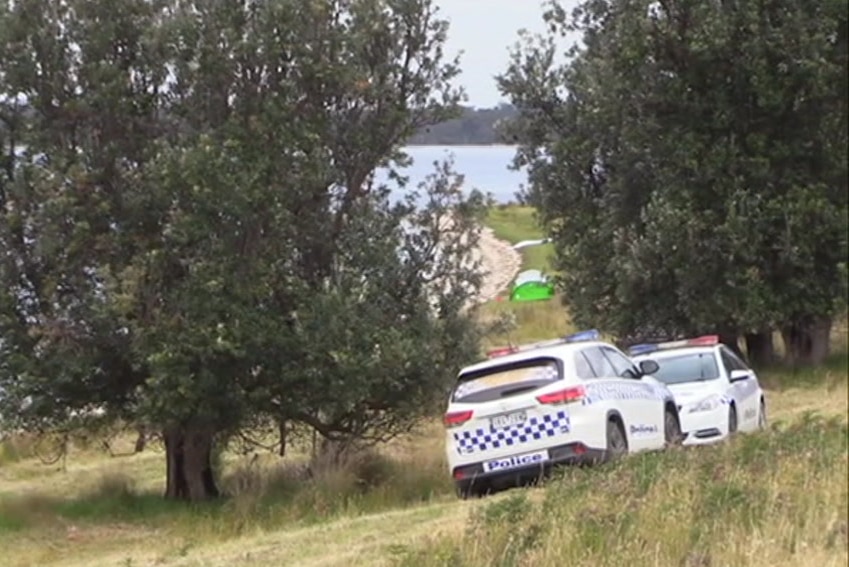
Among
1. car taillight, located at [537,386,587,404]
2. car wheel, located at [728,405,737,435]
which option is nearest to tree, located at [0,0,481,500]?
car wheel, located at [728,405,737,435]

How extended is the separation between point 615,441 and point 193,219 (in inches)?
258

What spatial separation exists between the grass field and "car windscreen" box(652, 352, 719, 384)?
884mm

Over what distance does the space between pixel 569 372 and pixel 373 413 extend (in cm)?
693

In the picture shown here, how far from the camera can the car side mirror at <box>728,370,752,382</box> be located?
17.3m

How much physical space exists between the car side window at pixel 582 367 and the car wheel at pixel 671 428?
1.57 m

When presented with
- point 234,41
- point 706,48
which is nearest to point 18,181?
point 234,41

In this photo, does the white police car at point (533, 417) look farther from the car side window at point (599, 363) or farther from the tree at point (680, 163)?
the tree at point (680, 163)

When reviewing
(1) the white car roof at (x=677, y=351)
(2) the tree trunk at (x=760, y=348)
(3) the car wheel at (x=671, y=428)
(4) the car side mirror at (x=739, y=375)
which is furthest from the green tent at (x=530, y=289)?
(3) the car wheel at (x=671, y=428)

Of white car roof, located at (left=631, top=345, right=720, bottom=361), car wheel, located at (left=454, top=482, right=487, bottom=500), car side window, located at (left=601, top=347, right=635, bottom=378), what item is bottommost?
car wheel, located at (left=454, top=482, right=487, bottom=500)

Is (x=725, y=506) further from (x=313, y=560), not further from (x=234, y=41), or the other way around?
(x=234, y=41)

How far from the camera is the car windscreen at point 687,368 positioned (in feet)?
58.7

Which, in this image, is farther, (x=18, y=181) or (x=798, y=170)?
(x=798, y=170)

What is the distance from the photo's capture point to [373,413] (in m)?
20.1

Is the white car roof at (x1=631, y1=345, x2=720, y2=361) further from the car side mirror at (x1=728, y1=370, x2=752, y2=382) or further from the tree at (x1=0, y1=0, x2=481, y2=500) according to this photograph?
the tree at (x1=0, y1=0, x2=481, y2=500)
